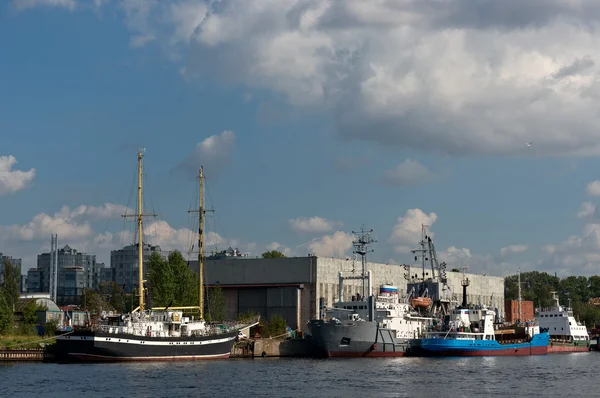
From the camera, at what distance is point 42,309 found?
145 m

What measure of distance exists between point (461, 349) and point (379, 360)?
1664cm

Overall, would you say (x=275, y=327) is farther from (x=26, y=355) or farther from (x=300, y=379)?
(x=300, y=379)

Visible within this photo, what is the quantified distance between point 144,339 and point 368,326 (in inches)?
1232

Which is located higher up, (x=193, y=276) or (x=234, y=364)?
(x=193, y=276)

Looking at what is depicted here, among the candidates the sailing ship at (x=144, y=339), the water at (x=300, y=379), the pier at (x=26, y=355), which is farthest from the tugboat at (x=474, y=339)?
the pier at (x=26, y=355)

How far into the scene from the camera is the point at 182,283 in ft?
456

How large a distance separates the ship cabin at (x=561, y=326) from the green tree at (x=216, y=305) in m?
56.3

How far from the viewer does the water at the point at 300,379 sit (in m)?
74.5

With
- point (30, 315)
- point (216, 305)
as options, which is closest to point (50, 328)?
point (30, 315)

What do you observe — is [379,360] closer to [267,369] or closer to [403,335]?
[403,335]

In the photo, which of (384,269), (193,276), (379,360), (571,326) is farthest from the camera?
(384,269)

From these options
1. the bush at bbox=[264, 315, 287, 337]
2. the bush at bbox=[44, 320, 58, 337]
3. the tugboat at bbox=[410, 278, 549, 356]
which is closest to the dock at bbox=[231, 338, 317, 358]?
the bush at bbox=[264, 315, 287, 337]

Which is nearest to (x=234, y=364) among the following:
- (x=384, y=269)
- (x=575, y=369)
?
(x=575, y=369)

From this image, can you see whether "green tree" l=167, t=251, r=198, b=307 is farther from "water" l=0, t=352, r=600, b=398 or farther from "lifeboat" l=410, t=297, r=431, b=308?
"lifeboat" l=410, t=297, r=431, b=308
